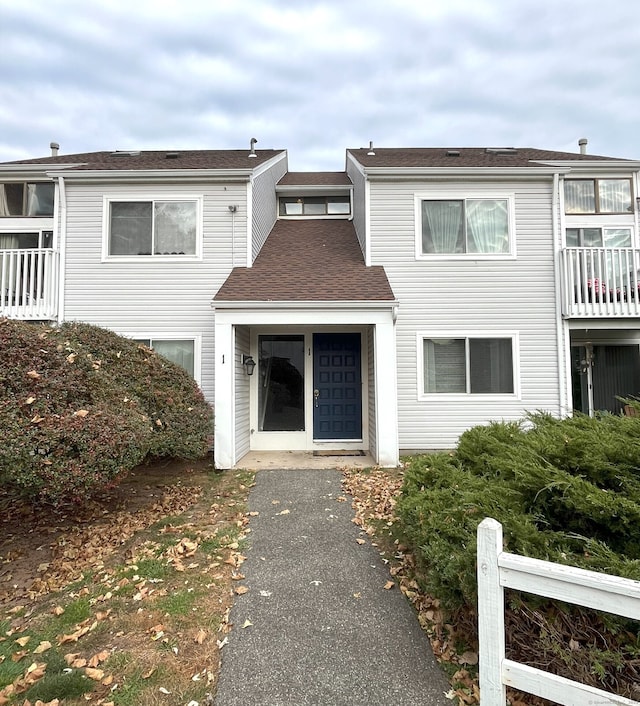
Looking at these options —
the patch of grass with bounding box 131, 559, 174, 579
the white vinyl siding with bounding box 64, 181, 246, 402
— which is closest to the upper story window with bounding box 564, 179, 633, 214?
the white vinyl siding with bounding box 64, 181, 246, 402

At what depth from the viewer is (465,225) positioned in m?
8.95

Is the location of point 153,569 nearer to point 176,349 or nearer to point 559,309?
point 176,349

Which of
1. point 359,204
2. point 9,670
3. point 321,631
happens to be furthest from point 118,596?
point 359,204

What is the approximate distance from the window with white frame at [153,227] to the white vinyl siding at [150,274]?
0.19 metres

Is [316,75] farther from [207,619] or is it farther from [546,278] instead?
[207,619]

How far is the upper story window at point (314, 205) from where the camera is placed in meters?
11.9

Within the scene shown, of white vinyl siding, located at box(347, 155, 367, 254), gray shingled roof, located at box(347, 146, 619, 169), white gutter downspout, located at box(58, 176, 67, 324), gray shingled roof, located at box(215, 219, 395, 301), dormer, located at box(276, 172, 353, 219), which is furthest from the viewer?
dormer, located at box(276, 172, 353, 219)

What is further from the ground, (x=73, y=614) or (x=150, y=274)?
(x=150, y=274)

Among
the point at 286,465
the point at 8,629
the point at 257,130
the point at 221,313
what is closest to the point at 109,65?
the point at 257,130

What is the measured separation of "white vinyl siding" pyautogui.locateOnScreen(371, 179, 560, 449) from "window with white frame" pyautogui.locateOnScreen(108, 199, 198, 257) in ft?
12.8

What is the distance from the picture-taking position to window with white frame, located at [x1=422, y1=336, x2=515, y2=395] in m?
8.65

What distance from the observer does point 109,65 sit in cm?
1185

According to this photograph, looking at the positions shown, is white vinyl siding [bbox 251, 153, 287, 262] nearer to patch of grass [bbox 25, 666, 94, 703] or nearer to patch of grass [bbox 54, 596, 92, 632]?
patch of grass [bbox 54, 596, 92, 632]

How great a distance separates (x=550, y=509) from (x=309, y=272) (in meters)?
6.62
